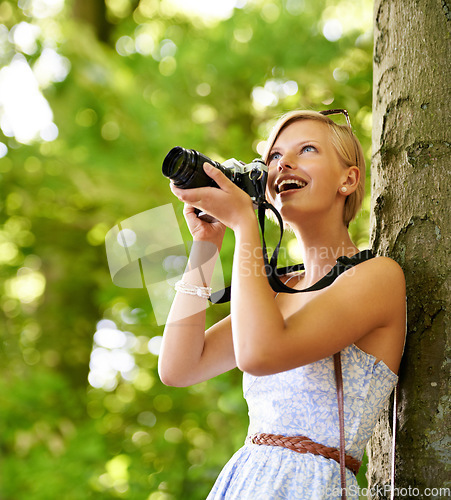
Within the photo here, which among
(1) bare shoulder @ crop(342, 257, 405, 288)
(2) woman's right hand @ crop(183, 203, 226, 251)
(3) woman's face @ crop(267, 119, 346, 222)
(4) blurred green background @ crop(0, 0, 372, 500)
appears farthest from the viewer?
(4) blurred green background @ crop(0, 0, 372, 500)

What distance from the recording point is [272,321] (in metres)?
0.93

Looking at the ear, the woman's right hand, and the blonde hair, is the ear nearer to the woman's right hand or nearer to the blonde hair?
the blonde hair

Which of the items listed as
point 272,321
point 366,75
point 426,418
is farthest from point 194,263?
point 366,75

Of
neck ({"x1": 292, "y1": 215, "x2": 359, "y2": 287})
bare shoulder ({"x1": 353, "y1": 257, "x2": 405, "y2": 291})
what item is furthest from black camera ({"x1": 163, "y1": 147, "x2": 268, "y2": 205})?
bare shoulder ({"x1": 353, "y1": 257, "x2": 405, "y2": 291})

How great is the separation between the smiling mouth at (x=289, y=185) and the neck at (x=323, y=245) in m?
0.08

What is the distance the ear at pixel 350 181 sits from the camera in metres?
1.24

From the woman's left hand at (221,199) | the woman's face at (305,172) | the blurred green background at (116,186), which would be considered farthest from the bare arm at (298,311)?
the blurred green background at (116,186)

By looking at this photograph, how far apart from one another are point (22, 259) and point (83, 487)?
1407 millimetres

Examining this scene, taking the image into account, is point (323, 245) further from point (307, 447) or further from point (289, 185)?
point (307, 447)

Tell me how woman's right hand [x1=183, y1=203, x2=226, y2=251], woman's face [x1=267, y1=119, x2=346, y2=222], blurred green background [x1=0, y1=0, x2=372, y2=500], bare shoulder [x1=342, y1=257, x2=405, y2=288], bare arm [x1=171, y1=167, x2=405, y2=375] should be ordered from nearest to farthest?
1. bare arm [x1=171, y1=167, x2=405, y2=375]
2. bare shoulder [x1=342, y1=257, x2=405, y2=288]
3. woman's face [x1=267, y1=119, x2=346, y2=222]
4. woman's right hand [x1=183, y1=203, x2=226, y2=251]
5. blurred green background [x1=0, y1=0, x2=372, y2=500]

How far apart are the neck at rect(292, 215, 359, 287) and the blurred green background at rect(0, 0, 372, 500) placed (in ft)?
3.83

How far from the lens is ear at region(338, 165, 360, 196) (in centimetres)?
124

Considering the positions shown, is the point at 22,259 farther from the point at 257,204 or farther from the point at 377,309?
the point at 377,309

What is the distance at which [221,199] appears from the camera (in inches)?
42.3
